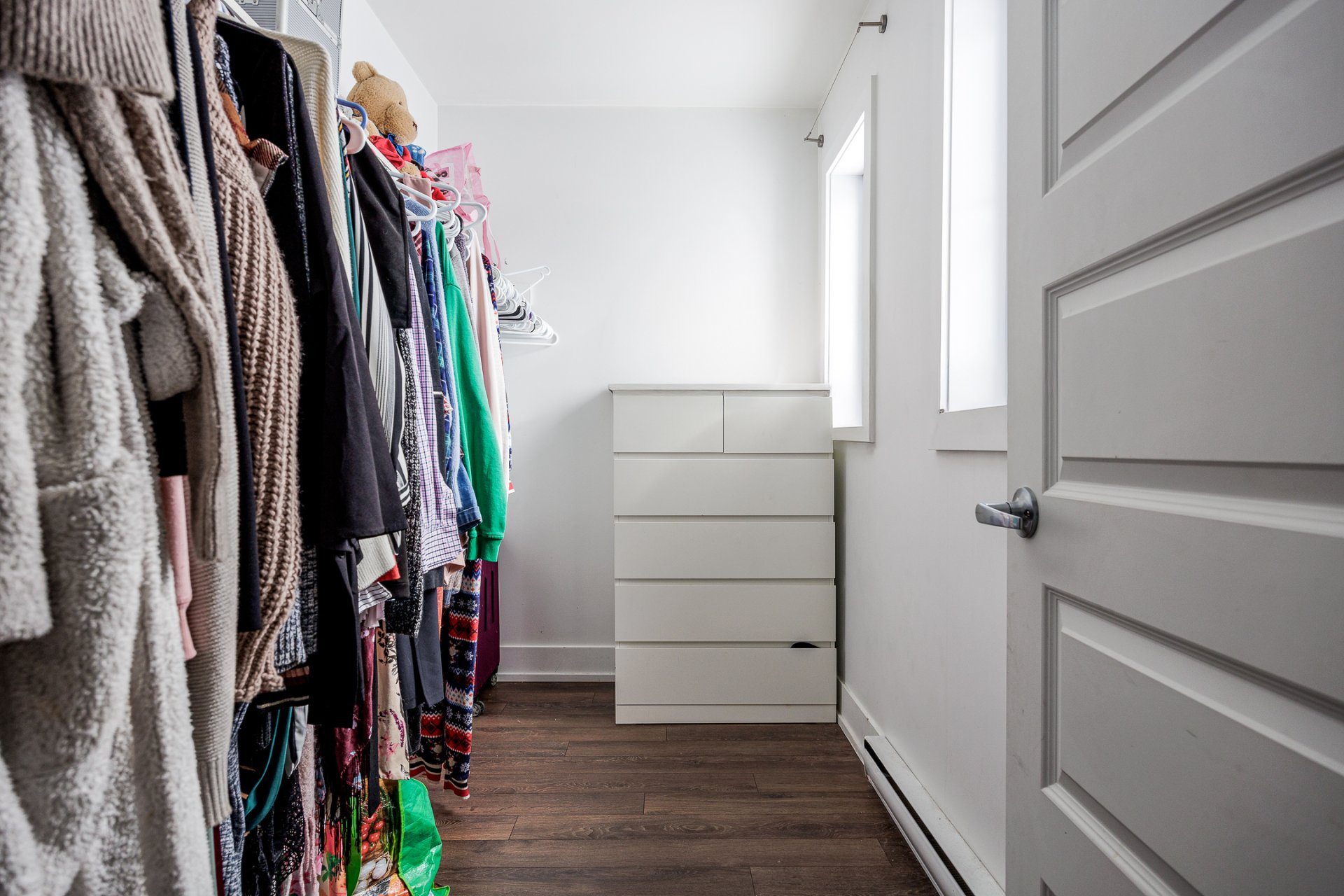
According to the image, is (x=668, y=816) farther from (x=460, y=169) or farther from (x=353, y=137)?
(x=460, y=169)

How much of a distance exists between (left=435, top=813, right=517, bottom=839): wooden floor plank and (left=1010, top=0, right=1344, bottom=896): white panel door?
123 cm

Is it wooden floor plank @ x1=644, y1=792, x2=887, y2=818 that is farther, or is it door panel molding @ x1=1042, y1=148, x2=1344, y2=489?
wooden floor plank @ x1=644, y1=792, x2=887, y2=818

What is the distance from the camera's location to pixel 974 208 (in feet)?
4.36

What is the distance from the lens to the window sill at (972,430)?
1114mm

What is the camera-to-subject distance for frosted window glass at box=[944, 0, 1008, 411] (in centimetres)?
130

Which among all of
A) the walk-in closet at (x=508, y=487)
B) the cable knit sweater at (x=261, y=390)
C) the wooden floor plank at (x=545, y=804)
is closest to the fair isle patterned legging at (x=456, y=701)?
the walk-in closet at (x=508, y=487)

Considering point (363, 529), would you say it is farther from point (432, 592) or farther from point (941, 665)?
point (941, 665)

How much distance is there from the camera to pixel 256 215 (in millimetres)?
611

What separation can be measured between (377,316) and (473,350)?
451 mm

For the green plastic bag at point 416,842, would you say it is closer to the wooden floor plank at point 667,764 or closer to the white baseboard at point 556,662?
the wooden floor plank at point 667,764

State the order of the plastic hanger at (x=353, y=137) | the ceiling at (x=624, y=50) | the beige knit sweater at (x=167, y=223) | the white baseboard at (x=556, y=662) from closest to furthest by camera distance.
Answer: the beige knit sweater at (x=167, y=223), the plastic hanger at (x=353, y=137), the ceiling at (x=624, y=50), the white baseboard at (x=556, y=662)

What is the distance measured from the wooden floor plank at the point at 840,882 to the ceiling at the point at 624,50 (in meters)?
2.38

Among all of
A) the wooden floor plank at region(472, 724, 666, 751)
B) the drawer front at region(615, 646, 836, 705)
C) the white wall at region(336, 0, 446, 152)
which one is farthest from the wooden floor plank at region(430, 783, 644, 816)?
the white wall at region(336, 0, 446, 152)

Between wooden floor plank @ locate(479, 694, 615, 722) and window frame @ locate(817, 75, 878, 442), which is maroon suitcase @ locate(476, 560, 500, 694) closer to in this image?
wooden floor plank @ locate(479, 694, 615, 722)
